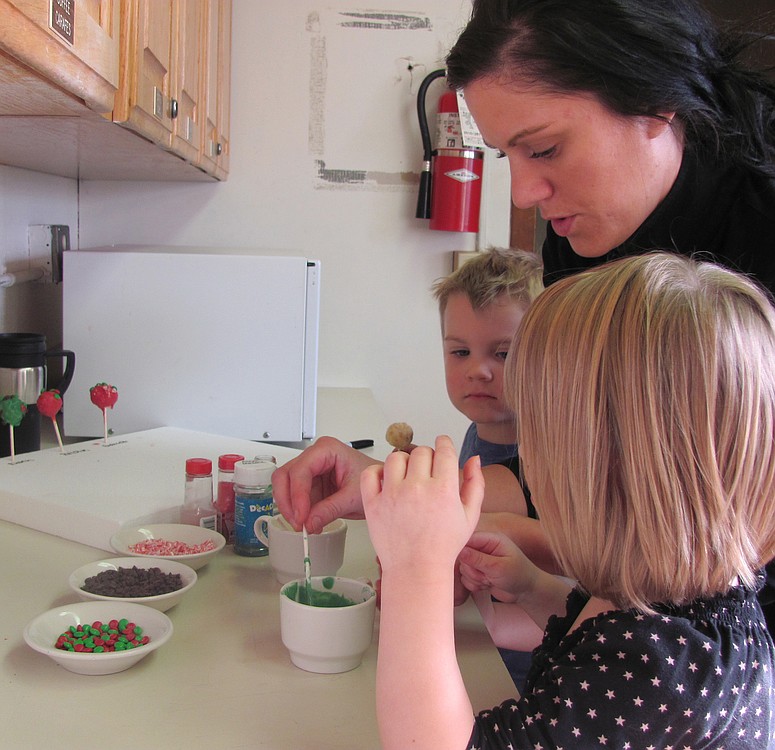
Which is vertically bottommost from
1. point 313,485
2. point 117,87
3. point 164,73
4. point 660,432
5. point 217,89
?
point 313,485

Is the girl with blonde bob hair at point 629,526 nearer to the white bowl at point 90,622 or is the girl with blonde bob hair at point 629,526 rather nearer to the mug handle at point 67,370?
the white bowl at point 90,622

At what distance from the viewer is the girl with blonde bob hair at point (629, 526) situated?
0.63 m

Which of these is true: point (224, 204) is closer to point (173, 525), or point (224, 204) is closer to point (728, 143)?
point (173, 525)

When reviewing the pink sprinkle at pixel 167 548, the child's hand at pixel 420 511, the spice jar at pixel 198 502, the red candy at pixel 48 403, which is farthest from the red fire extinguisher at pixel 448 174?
the child's hand at pixel 420 511

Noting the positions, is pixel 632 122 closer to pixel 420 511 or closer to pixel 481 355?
pixel 420 511

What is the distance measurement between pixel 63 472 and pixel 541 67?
0.97m

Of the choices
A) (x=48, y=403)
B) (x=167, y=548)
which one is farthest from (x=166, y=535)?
(x=48, y=403)

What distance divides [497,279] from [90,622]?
88 cm

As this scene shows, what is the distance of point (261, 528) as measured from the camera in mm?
1107

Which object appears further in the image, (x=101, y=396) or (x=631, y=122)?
(x=101, y=396)

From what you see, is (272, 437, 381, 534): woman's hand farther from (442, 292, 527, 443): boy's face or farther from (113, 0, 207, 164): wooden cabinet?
(113, 0, 207, 164): wooden cabinet

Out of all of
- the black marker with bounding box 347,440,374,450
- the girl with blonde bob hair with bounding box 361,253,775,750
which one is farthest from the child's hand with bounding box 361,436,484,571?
the black marker with bounding box 347,440,374,450

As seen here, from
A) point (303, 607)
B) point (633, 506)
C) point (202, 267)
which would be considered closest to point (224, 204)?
point (202, 267)

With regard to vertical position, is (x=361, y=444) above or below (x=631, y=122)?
below
